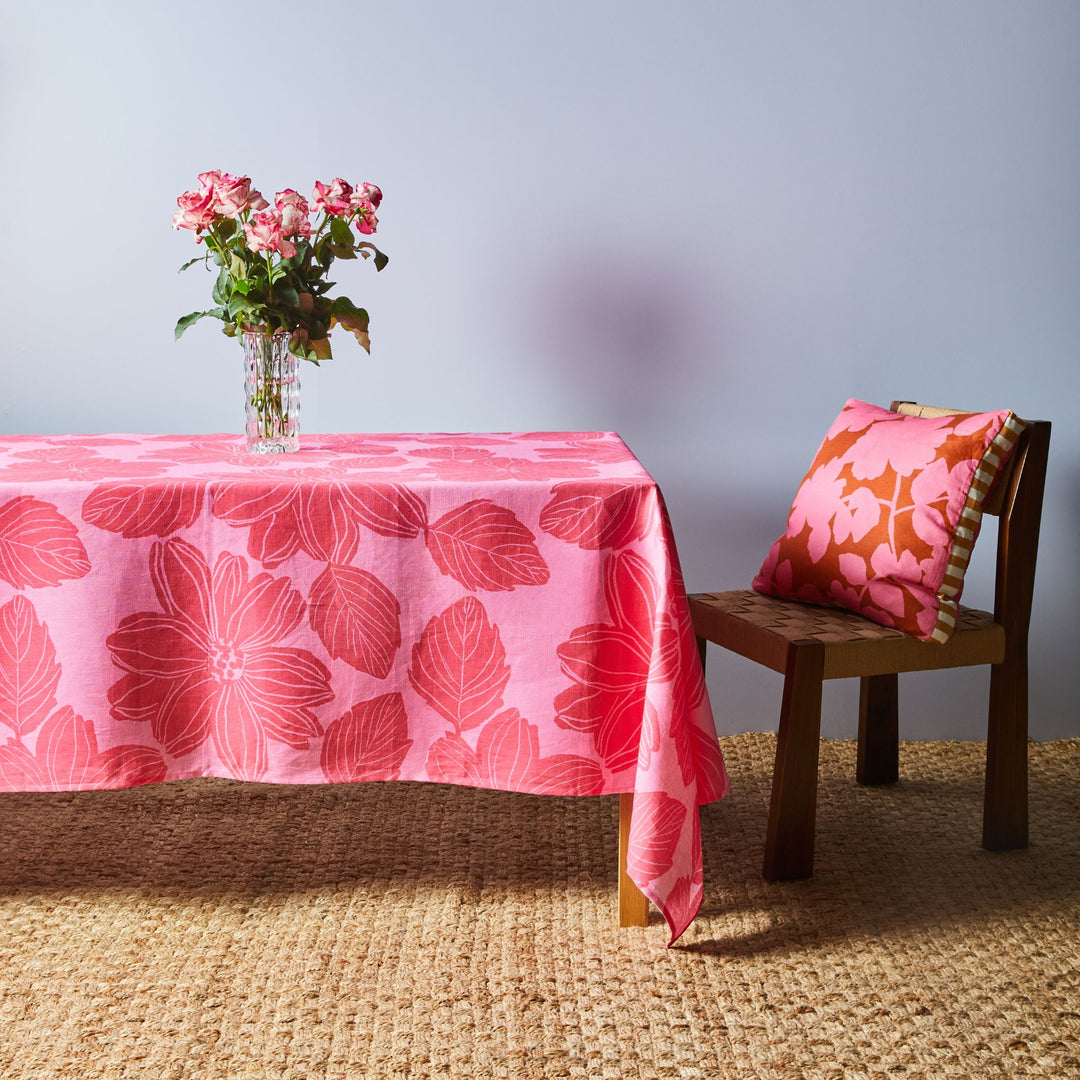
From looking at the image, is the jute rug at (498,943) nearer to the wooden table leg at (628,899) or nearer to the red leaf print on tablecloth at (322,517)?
the wooden table leg at (628,899)

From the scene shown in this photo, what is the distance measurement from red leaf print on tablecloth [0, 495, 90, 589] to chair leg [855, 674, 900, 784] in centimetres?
143

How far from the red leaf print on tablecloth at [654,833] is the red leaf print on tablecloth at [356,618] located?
0.38 m

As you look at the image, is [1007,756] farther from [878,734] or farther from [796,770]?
[796,770]

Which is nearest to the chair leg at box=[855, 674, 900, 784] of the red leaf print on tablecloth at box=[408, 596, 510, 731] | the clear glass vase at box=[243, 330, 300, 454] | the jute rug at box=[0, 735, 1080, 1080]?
the jute rug at box=[0, 735, 1080, 1080]

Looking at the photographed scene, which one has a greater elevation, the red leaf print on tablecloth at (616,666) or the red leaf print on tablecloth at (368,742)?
the red leaf print on tablecloth at (616,666)

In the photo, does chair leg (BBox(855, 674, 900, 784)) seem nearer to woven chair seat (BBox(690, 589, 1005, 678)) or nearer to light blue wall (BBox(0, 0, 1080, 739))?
woven chair seat (BBox(690, 589, 1005, 678))

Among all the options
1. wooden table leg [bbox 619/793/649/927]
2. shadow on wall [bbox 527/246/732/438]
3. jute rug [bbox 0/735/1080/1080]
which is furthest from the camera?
shadow on wall [bbox 527/246/732/438]

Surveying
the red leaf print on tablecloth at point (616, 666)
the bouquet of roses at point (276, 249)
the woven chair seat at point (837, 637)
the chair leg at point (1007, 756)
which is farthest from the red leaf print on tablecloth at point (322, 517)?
the chair leg at point (1007, 756)

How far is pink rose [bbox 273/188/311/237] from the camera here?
1.53 metres

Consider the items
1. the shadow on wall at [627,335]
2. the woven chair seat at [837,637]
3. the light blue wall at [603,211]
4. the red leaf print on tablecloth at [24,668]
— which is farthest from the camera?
the shadow on wall at [627,335]

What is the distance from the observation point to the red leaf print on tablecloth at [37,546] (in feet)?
4.29

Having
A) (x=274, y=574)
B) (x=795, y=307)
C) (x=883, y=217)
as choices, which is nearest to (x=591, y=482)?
(x=274, y=574)

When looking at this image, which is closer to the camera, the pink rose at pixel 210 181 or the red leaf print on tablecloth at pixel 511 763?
the red leaf print on tablecloth at pixel 511 763

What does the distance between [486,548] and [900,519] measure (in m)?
0.71
